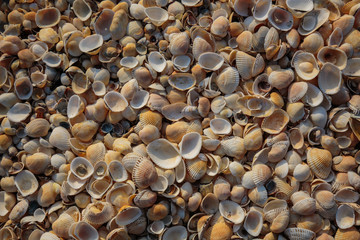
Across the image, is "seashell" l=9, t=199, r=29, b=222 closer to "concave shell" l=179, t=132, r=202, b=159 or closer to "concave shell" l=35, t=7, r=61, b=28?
"concave shell" l=179, t=132, r=202, b=159

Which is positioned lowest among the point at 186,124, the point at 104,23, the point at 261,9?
the point at 186,124

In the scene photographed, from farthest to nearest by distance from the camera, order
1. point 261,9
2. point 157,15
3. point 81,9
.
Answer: point 81,9
point 157,15
point 261,9

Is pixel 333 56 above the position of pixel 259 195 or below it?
above

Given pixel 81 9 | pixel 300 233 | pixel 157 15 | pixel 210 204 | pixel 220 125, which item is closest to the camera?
pixel 300 233

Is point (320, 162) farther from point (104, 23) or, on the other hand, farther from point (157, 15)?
point (104, 23)

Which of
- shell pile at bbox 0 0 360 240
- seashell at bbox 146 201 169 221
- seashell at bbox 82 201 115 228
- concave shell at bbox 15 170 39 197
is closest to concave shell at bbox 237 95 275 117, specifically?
shell pile at bbox 0 0 360 240

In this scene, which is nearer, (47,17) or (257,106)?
(257,106)

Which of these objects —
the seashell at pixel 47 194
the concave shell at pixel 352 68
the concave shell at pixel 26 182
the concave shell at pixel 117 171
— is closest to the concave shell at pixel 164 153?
the concave shell at pixel 117 171

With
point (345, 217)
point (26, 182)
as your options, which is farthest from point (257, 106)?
point (26, 182)
